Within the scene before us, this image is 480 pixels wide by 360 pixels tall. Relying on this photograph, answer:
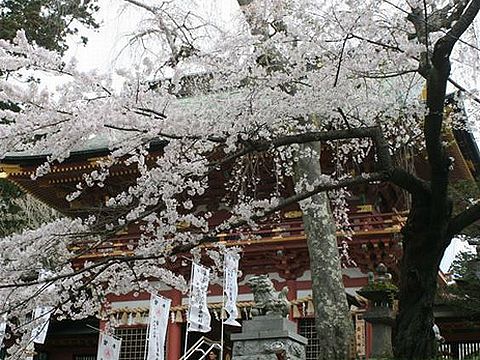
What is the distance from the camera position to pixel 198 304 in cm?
1130

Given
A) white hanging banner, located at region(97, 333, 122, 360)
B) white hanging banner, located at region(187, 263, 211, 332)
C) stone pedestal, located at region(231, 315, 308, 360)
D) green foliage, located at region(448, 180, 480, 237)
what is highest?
green foliage, located at region(448, 180, 480, 237)

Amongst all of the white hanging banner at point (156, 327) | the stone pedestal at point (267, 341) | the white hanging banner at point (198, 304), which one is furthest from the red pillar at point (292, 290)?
the stone pedestal at point (267, 341)

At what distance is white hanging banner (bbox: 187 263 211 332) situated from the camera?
11.0m

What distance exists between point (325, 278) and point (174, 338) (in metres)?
6.29

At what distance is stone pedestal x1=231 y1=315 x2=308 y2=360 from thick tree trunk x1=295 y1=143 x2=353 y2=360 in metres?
0.34

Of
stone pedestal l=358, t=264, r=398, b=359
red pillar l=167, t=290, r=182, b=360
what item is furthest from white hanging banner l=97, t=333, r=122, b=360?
stone pedestal l=358, t=264, r=398, b=359

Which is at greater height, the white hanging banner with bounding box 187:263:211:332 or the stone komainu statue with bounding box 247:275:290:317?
the white hanging banner with bounding box 187:263:211:332

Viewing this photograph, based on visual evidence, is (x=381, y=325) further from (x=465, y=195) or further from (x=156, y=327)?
(x=156, y=327)

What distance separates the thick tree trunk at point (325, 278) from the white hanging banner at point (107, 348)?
5.61 m

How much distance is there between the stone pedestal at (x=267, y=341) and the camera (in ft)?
26.0

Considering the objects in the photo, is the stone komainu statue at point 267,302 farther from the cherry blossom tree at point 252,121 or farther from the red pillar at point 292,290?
the red pillar at point 292,290

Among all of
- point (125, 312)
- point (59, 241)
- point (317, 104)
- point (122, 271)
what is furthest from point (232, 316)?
point (317, 104)

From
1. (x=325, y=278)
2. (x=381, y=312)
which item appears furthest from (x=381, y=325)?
(x=325, y=278)

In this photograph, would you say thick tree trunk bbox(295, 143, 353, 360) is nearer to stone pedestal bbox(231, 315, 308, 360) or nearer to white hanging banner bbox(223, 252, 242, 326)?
stone pedestal bbox(231, 315, 308, 360)
